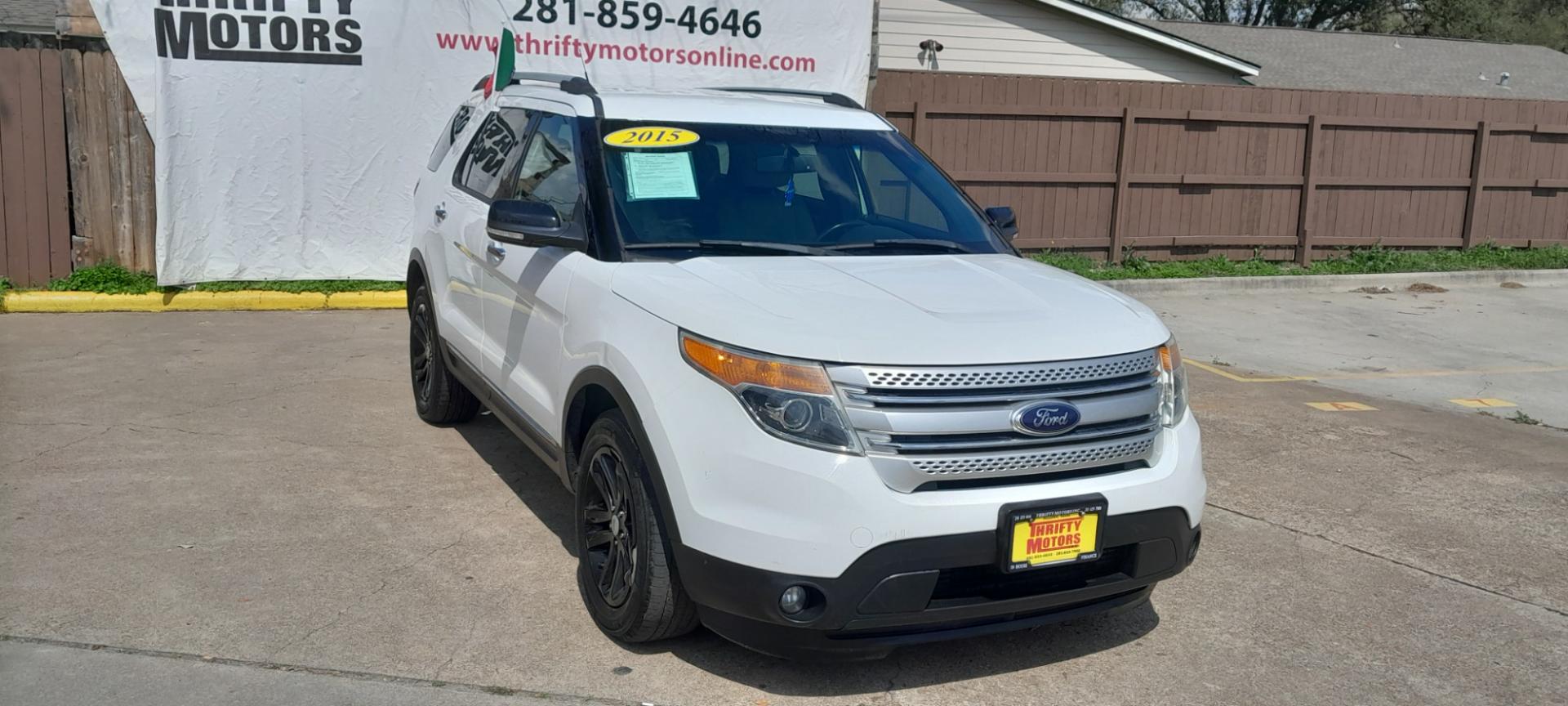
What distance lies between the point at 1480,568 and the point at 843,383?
10.7 feet

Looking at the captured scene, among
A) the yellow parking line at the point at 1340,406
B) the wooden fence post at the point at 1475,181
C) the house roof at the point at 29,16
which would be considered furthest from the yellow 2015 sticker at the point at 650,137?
the wooden fence post at the point at 1475,181

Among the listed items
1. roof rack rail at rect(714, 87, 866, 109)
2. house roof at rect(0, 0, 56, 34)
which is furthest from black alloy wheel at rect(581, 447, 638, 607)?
house roof at rect(0, 0, 56, 34)

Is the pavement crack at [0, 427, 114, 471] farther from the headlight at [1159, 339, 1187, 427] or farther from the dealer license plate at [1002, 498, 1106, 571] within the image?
the headlight at [1159, 339, 1187, 427]

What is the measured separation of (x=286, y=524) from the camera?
215 inches

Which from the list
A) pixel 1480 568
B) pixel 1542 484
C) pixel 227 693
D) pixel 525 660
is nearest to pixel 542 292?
pixel 525 660

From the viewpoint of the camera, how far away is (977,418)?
3744 millimetres

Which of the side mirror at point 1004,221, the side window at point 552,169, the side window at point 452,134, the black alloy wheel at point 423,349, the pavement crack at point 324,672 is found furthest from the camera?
the black alloy wheel at point 423,349

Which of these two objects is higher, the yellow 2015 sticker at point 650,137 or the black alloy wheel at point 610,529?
the yellow 2015 sticker at point 650,137

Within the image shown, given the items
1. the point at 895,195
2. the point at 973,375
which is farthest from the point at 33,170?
the point at 973,375

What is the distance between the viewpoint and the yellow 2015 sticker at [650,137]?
498cm

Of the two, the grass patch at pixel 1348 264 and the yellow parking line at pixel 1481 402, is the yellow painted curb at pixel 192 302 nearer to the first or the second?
the grass patch at pixel 1348 264

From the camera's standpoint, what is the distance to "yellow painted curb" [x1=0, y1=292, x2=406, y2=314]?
10219 mm

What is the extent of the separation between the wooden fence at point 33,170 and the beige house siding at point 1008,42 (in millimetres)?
10739

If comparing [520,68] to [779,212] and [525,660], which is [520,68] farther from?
[525,660]
